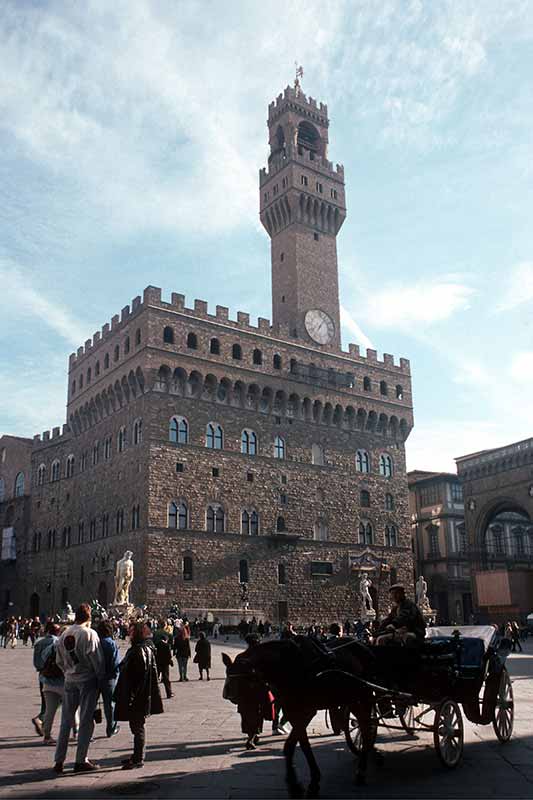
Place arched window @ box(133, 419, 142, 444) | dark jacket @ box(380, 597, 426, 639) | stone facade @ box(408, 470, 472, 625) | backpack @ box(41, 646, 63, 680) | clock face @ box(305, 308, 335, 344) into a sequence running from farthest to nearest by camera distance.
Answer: stone facade @ box(408, 470, 472, 625) < clock face @ box(305, 308, 335, 344) < arched window @ box(133, 419, 142, 444) < backpack @ box(41, 646, 63, 680) < dark jacket @ box(380, 597, 426, 639)

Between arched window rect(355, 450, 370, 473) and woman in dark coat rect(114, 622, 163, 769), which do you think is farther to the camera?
arched window rect(355, 450, 370, 473)

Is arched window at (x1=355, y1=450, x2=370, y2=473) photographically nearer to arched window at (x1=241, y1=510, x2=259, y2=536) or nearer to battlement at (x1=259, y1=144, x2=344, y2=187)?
arched window at (x1=241, y1=510, x2=259, y2=536)

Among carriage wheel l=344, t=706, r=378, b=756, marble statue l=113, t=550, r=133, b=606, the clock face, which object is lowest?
carriage wheel l=344, t=706, r=378, b=756

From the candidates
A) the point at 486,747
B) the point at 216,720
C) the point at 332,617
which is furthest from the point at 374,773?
the point at 332,617

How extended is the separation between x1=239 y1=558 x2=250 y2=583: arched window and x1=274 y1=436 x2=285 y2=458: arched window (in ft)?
20.9

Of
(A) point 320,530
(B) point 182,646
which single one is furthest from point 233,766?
(A) point 320,530

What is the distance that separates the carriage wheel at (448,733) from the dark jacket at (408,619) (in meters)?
0.80

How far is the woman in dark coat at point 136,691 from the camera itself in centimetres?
768

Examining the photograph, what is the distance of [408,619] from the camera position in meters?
8.38

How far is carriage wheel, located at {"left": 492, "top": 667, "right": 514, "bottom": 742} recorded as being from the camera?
8836 mm

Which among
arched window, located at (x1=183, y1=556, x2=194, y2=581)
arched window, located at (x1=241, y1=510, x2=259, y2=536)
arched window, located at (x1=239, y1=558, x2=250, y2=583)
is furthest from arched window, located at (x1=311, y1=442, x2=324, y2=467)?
arched window, located at (x1=183, y1=556, x2=194, y2=581)

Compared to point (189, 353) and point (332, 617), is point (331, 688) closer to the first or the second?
point (189, 353)

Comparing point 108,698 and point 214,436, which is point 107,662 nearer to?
point 108,698

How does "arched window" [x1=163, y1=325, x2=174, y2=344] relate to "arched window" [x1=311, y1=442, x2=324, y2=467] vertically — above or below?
above
